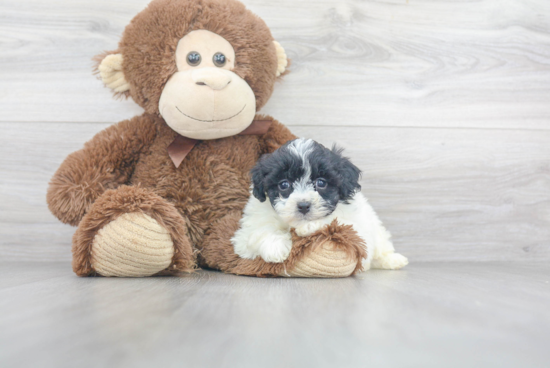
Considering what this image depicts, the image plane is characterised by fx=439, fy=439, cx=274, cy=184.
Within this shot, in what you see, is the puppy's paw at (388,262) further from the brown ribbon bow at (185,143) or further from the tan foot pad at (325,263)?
the brown ribbon bow at (185,143)

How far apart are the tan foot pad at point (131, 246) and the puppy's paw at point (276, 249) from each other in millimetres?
209

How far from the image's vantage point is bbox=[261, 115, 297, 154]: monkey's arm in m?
1.24

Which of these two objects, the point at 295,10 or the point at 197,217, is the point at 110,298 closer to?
the point at 197,217

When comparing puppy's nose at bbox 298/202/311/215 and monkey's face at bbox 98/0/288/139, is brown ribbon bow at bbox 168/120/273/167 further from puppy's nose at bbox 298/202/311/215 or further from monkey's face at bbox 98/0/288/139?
puppy's nose at bbox 298/202/311/215

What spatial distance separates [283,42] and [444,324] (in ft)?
3.48

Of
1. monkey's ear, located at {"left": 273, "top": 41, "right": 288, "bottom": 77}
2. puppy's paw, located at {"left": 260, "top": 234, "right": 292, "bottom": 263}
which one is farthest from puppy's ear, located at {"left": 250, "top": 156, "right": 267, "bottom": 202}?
monkey's ear, located at {"left": 273, "top": 41, "right": 288, "bottom": 77}

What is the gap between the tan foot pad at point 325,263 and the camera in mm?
941

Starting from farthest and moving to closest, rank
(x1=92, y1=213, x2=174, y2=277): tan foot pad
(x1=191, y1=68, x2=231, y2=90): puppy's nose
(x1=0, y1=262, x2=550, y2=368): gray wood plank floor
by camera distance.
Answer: (x1=191, y1=68, x2=231, y2=90): puppy's nose → (x1=92, y1=213, x2=174, y2=277): tan foot pad → (x1=0, y1=262, x2=550, y2=368): gray wood plank floor

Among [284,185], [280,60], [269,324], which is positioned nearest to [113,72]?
[280,60]

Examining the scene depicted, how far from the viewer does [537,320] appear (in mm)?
633

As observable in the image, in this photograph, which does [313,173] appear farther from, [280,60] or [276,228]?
[280,60]

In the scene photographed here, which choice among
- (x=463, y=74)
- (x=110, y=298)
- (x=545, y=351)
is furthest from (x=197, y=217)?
(x=463, y=74)

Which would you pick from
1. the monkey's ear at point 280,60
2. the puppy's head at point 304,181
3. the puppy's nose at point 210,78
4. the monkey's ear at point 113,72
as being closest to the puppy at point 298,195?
the puppy's head at point 304,181

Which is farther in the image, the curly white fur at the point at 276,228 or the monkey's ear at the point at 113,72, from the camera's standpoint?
the monkey's ear at the point at 113,72
